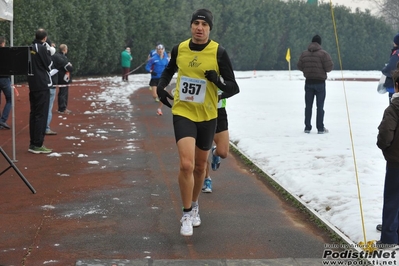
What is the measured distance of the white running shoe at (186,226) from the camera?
648 cm

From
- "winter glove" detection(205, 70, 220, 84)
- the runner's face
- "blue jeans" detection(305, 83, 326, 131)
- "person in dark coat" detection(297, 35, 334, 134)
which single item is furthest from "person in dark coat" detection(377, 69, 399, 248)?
"blue jeans" detection(305, 83, 326, 131)

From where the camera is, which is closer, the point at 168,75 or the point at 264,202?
the point at 168,75

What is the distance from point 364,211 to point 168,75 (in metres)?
2.56

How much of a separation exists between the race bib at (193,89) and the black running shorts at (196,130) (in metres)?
0.21

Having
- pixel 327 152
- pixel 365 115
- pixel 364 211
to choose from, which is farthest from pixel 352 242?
pixel 365 115

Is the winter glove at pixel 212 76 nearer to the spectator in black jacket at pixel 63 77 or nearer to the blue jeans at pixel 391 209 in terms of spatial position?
the blue jeans at pixel 391 209

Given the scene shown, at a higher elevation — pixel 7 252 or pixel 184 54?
pixel 184 54

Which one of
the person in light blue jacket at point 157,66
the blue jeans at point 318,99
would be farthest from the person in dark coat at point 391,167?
the person in light blue jacket at point 157,66

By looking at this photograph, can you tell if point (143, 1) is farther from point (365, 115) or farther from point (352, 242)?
point (352, 242)

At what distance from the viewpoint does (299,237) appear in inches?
259

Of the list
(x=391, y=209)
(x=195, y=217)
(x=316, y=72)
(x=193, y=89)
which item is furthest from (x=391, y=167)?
(x=316, y=72)

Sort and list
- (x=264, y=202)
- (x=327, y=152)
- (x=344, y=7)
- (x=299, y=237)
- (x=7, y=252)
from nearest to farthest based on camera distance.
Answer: (x=7, y=252)
(x=299, y=237)
(x=264, y=202)
(x=327, y=152)
(x=344, y=7)

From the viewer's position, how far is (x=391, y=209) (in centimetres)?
583

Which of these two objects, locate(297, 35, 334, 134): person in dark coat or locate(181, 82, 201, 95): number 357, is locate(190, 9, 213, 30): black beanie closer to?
locate(181, 82, 201, 95): number 357
